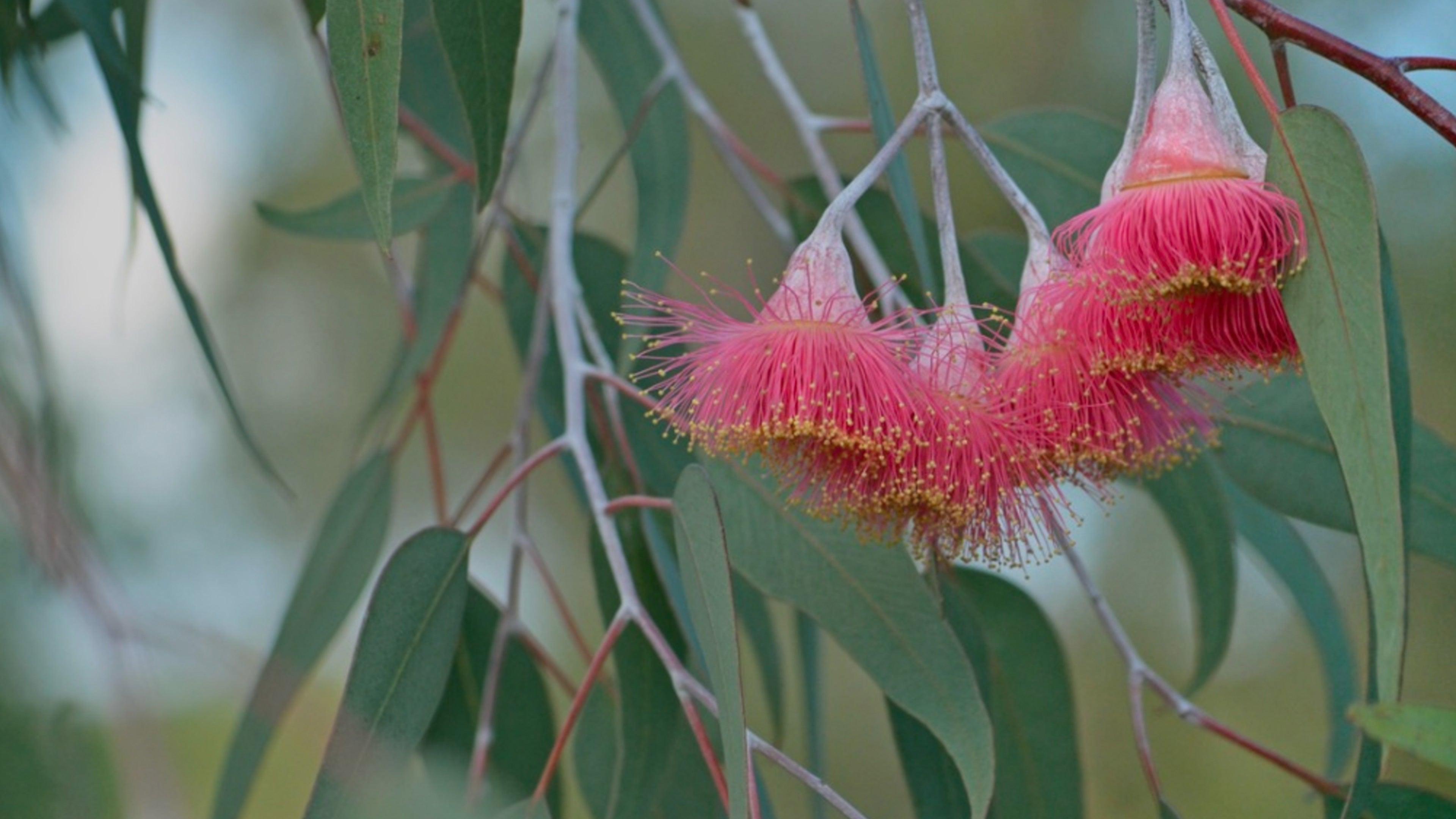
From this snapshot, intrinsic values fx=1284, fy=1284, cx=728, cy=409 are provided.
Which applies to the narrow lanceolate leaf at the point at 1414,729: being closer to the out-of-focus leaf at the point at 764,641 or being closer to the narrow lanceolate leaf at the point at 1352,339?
the narrow lanceolate leaf at the point at 1352,339

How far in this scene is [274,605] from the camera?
3.02 meters

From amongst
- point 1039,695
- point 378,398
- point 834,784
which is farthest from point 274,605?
point 1039,695

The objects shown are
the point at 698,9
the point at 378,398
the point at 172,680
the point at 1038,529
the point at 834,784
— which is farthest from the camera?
the point at 698,9

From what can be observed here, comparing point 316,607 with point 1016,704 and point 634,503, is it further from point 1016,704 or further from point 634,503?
point 1016,704

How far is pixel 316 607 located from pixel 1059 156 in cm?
68

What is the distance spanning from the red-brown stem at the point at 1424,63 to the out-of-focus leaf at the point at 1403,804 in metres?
0.44

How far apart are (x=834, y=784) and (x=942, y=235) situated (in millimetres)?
2433

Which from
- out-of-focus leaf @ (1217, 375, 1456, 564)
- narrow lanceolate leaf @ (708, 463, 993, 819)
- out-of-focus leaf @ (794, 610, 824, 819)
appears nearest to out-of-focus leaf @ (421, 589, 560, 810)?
out-of-focus leaf @ (794, 610, 824, 819)

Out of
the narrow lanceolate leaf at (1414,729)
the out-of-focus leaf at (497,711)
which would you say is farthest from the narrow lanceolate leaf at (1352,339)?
the out-of-focus leaf at (497,711)

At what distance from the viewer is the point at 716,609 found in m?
0.56

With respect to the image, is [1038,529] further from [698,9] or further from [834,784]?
[698,9]

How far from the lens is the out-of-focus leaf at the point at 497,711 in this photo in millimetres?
1025

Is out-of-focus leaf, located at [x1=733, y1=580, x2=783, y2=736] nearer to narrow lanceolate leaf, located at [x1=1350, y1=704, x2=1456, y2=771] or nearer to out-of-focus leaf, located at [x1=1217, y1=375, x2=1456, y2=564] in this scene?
out-of-focus leaf, located at [x1=1217, y1=375, x2=1456, y2=564]

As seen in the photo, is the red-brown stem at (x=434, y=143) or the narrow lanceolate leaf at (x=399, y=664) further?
the red-brown stem at (x=434, y=143)
